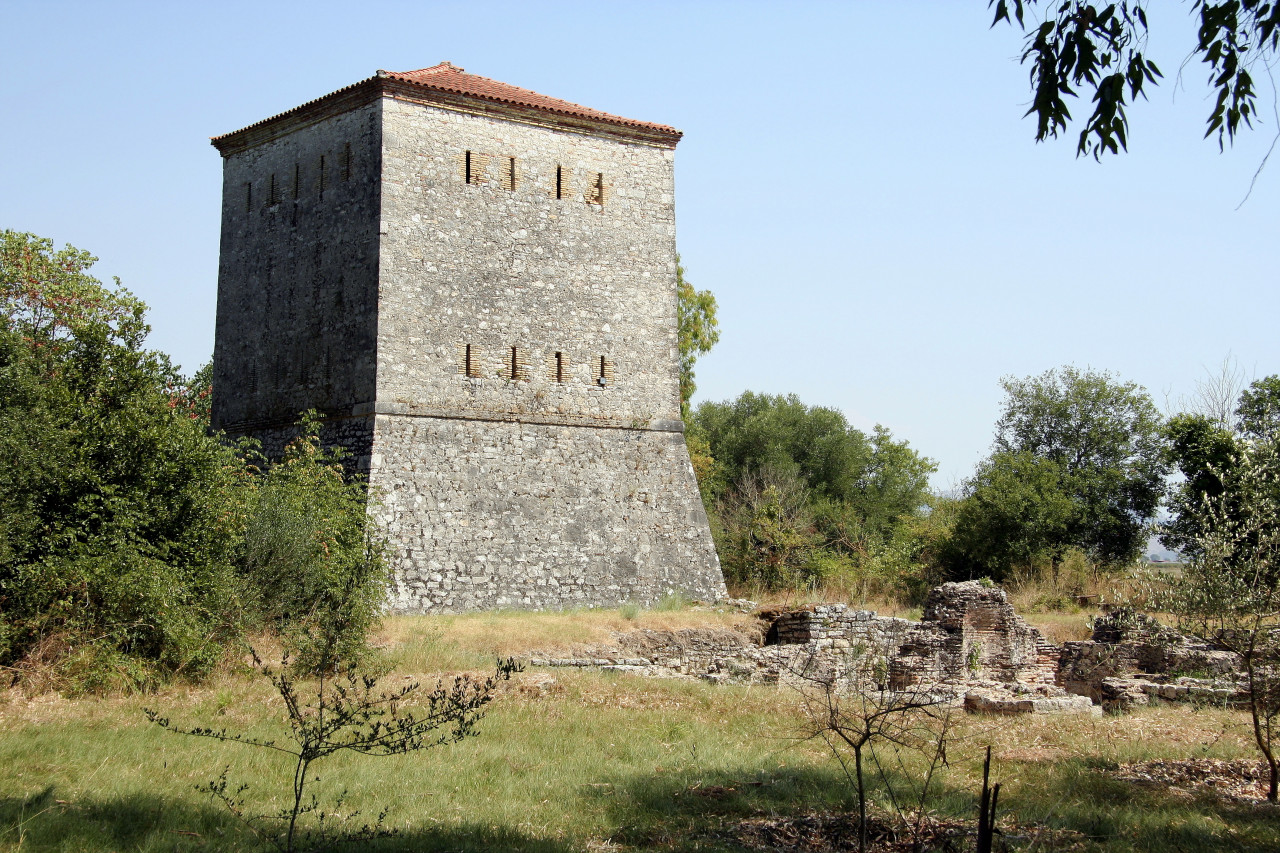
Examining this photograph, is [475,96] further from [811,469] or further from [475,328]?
[811,469]

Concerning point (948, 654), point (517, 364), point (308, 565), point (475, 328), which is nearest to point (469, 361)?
point (475, 328)

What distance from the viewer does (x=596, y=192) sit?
20.2m

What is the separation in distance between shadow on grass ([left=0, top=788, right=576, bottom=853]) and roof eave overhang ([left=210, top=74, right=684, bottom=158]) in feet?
46.3

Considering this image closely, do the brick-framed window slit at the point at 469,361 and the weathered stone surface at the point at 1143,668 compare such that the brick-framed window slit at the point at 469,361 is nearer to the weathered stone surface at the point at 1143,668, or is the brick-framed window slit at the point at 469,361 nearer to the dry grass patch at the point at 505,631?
the dry grass patch at the point at 505,631

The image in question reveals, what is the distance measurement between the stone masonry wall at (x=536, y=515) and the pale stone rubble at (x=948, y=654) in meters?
2.31

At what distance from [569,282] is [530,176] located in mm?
2085

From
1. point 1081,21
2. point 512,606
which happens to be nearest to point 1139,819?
point 1081,21

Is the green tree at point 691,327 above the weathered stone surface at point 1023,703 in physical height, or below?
above

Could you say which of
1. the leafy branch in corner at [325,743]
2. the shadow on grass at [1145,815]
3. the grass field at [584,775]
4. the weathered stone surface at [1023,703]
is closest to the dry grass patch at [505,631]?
the grass field at [584,775]

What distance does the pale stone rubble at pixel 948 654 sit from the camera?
13.8 metres

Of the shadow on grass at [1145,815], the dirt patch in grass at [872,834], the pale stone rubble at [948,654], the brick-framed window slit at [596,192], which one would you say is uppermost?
the brick-framed window slit at [596,192]

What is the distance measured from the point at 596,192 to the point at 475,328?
3775 mm

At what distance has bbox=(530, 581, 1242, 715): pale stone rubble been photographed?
13.8 meters

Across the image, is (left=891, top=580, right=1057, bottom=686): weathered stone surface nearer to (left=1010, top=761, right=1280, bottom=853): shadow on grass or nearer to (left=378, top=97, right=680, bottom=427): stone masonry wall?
(left=1010, top=761, right=1280, bottom=853): shadow on grass
